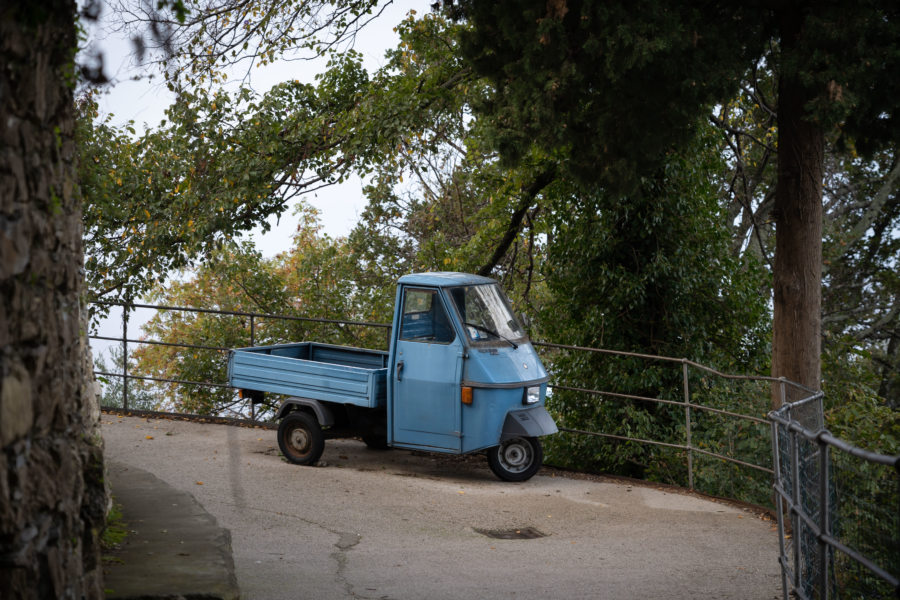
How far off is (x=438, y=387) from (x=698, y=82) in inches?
164

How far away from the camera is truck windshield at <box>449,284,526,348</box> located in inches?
403

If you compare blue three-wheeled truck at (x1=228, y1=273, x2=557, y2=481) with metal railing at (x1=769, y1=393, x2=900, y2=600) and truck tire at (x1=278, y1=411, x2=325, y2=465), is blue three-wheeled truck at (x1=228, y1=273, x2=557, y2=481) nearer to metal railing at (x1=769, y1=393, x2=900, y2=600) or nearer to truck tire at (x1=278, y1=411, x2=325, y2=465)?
truck tire at (x1=278, y1=411, x2=325, y2=465)

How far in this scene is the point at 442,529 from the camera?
8.48 meters

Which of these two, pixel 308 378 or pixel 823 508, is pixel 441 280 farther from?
pixel 823 508

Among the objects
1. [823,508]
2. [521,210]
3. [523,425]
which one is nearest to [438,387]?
[523,425]

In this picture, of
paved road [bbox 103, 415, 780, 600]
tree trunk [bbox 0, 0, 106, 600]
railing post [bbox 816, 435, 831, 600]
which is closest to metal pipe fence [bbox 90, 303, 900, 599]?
railing post [bbox 816, 435, 831, 600]

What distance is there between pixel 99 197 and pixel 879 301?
63.8ft

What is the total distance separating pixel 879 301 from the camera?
22953 mm

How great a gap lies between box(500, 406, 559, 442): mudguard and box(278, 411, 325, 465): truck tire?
88.5 inches

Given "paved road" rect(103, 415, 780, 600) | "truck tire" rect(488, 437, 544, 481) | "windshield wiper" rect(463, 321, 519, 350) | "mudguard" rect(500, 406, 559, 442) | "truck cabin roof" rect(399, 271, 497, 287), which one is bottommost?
"paved road" rect(103, 415, 780, 600)

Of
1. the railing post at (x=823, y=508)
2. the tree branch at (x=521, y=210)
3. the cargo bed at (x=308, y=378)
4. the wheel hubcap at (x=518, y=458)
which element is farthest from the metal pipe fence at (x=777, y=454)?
the tree branch at (x=521, y=210)

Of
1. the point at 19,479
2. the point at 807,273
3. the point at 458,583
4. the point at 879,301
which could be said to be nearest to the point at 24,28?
the point at 19,479

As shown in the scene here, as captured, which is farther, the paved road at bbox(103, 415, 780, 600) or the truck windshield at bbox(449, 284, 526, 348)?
the truck windshield at bbox(449, 284, 526, 348)

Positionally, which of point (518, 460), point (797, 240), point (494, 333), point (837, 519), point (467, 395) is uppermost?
point (797, 240)
